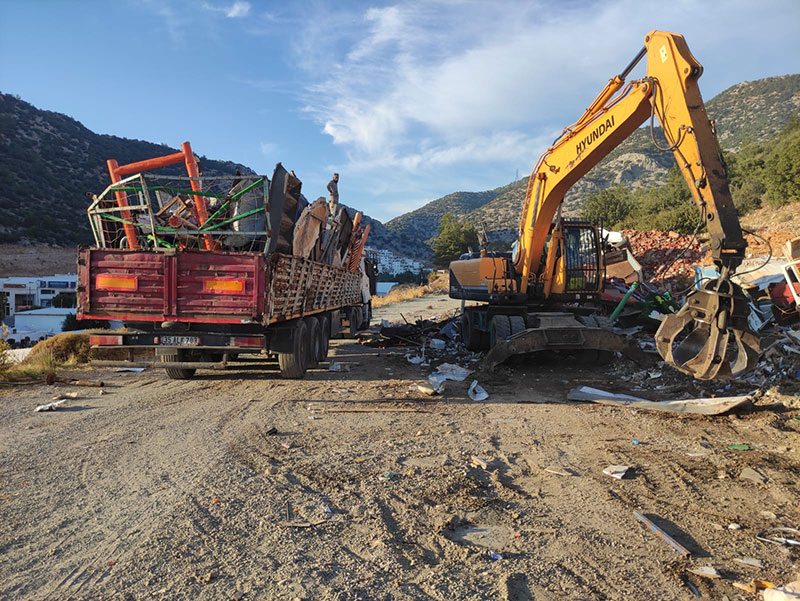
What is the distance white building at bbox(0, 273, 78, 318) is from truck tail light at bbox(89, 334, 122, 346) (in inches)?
1236

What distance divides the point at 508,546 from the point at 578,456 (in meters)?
1.92

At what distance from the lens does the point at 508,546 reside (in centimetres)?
305

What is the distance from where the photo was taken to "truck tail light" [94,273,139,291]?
709 cm

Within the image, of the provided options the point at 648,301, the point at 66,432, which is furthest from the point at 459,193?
the point at 66,432

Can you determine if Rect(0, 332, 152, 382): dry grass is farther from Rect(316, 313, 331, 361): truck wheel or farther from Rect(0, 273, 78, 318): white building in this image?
Rect(0, 273, 78, 318): white building

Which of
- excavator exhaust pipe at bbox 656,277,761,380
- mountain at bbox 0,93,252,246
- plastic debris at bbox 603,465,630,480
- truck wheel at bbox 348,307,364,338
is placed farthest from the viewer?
mountain at bbox 0,93,252,246

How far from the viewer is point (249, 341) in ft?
23.6

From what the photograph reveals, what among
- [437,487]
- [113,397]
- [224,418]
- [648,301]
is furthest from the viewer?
[648,301]

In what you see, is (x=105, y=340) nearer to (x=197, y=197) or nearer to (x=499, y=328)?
(x=197, y=197)

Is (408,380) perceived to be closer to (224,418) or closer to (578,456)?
(224,418)

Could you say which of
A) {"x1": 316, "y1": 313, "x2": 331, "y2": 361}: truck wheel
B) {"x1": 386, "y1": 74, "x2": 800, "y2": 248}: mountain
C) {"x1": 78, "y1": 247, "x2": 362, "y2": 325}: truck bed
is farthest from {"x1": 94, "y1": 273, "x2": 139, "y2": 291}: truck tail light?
{"x1": 386, "y1": 74, "x2": 800, "y2": 248}: mountain

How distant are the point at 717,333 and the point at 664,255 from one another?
56.7 feet

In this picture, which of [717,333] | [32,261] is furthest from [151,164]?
[32,261]

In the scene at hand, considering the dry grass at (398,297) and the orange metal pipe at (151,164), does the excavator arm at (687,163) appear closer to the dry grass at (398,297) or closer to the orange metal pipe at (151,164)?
the orange metal pipe at (151,164)
